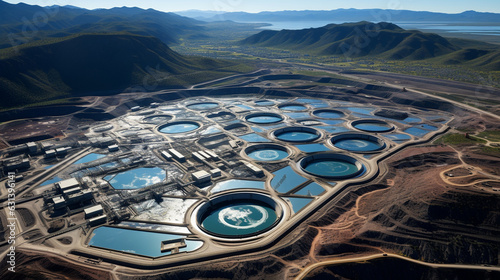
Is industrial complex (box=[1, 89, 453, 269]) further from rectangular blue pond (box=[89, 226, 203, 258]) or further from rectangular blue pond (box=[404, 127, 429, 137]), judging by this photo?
rectangular blue pond (box=[404, 127, 429, 137])

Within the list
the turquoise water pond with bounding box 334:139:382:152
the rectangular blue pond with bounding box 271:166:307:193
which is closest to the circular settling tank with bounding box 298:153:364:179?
the rectangular blue pond with bounding box 271:166:307:193

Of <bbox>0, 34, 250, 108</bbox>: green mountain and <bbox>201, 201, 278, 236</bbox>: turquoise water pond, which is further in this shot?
<bbox>0, 34, 250, 108</bbox>: green mountain

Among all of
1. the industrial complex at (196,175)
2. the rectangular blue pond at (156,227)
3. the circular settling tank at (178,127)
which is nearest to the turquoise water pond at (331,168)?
the industrial complex at (196,175)

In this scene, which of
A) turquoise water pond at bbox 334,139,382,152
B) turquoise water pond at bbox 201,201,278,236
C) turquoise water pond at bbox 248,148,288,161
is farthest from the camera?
turquoise water pond at bbox 334,139,382,152

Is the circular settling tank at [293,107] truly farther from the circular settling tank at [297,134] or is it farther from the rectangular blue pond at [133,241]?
the rectangular blue pond at [133,241]

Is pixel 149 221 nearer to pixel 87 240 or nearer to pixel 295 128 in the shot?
pixel 87 240

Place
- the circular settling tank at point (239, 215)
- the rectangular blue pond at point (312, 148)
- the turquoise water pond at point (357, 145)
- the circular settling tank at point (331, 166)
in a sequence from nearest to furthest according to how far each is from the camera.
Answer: the circular settling tank at point (239, 215) < the circular settling tank at point (331, 166) < the rectangular blue pond at point (312, 148) < the turquoise water pond at point (357, 145)
